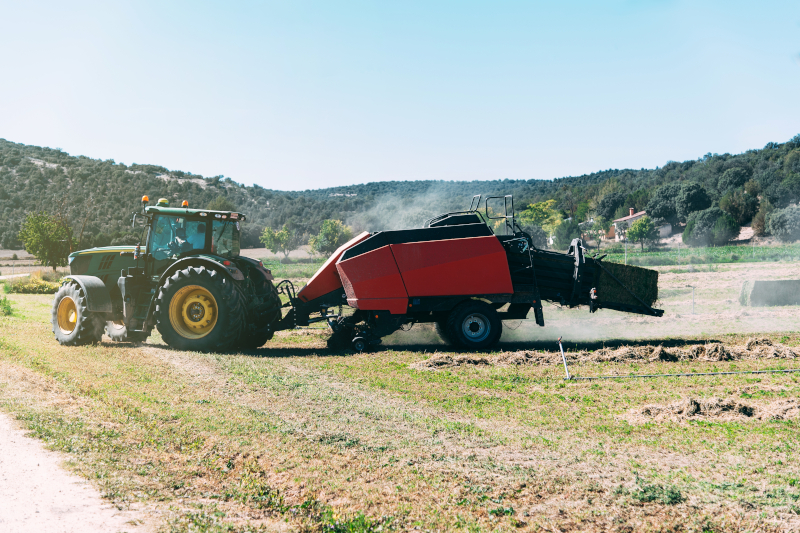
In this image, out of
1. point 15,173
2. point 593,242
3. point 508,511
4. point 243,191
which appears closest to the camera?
point 508,511

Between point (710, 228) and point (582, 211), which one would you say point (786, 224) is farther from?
point (582, 211)

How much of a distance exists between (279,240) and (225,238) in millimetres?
61696

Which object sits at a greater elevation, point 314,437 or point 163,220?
point 163,220

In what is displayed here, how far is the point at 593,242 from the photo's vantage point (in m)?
78.0

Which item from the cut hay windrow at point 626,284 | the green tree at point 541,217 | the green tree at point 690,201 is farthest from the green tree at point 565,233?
the cut hay windrow at point 626,284

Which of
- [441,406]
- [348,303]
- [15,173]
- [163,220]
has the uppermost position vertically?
[15,173]

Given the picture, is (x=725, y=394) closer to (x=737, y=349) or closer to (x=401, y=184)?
(x=737, y=349)

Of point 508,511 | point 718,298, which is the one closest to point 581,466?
point 508,511

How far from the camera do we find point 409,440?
630 centimetres

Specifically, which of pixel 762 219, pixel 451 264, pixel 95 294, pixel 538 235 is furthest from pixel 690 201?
pixel 95 294

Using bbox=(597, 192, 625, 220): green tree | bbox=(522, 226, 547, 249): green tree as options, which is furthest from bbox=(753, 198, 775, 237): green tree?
bbox=(522, 226, 547, 249): green tree

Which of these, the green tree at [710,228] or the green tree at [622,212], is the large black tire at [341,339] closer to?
the green tree at [710,228]

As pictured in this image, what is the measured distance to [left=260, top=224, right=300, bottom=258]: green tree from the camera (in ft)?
240

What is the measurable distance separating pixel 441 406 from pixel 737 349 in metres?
7.21
